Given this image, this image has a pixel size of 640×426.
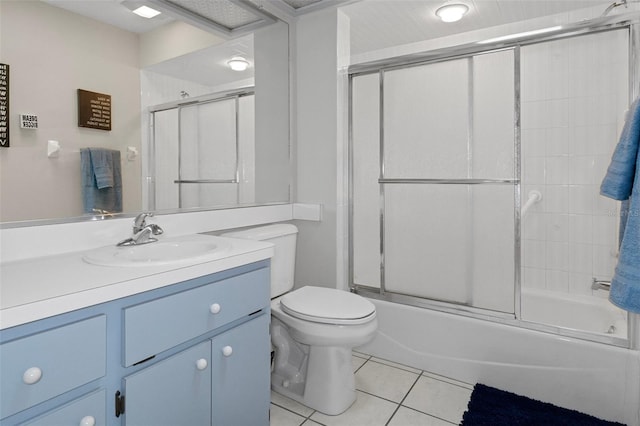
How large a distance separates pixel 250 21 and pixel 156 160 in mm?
1035

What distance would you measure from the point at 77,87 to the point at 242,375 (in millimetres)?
1232

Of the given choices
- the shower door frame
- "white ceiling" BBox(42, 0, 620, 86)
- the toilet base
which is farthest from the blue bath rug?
"white ceiling" BBox(42, 0, 620, 86)

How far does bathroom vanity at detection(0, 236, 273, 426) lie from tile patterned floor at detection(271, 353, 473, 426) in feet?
1.29

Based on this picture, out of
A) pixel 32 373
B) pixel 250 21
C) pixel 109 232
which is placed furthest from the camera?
pixel 250 21

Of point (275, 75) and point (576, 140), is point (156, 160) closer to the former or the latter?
point (275, 75)

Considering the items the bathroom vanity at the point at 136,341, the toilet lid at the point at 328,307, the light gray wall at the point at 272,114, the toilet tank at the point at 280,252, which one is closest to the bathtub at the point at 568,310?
the toilet lid at the point at 328,307

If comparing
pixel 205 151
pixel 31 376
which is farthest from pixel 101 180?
pixel 31 376

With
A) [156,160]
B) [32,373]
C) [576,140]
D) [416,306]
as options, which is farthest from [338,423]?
[576,140]

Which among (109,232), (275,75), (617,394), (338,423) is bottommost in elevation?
(338,423)

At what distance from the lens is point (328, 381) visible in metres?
1.74

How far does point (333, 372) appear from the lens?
1743mm

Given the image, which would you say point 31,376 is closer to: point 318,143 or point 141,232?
point 141,232

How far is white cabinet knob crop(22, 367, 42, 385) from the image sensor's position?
768 mm

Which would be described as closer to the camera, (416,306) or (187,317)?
(187,317)
